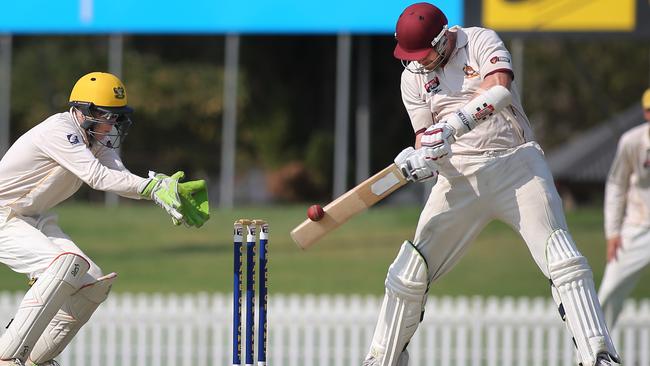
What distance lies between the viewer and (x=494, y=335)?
8336 millimetres

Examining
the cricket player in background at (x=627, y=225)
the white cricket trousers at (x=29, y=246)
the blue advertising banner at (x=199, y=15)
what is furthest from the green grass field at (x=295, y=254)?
the white cricket trousers at (x=29, y=246)

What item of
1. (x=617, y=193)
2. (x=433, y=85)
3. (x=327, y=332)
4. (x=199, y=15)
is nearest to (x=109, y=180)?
(x=433, y=85)

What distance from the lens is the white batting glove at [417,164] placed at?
15.1 ft

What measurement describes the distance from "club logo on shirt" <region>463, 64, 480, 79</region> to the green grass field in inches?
267

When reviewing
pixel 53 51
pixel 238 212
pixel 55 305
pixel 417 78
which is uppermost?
pixel 53 51

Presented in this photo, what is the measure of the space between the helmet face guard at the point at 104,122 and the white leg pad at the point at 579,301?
6.30ft

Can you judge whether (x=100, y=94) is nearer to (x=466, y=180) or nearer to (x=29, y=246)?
(x=29, y=246)

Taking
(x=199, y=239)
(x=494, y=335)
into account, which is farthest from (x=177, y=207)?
(x=199, y=239)

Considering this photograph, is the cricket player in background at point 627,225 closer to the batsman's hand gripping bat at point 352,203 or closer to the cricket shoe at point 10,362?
the batsman's hand gripping bat at point 352,203

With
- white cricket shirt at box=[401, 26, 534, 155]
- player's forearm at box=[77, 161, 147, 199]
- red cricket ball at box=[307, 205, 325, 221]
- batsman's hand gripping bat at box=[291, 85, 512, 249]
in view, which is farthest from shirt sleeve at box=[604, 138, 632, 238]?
player's forearm at box=[77, 161, 147, 199]

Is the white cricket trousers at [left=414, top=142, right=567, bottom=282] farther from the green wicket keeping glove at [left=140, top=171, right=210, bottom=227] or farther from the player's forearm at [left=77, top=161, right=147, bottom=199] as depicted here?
the player's forearm at [left=77, top=161, right=147, bottom=199]

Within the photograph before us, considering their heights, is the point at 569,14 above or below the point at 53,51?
below

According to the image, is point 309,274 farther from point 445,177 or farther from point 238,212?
point 445,177

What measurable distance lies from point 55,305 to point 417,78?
5.96 feet
